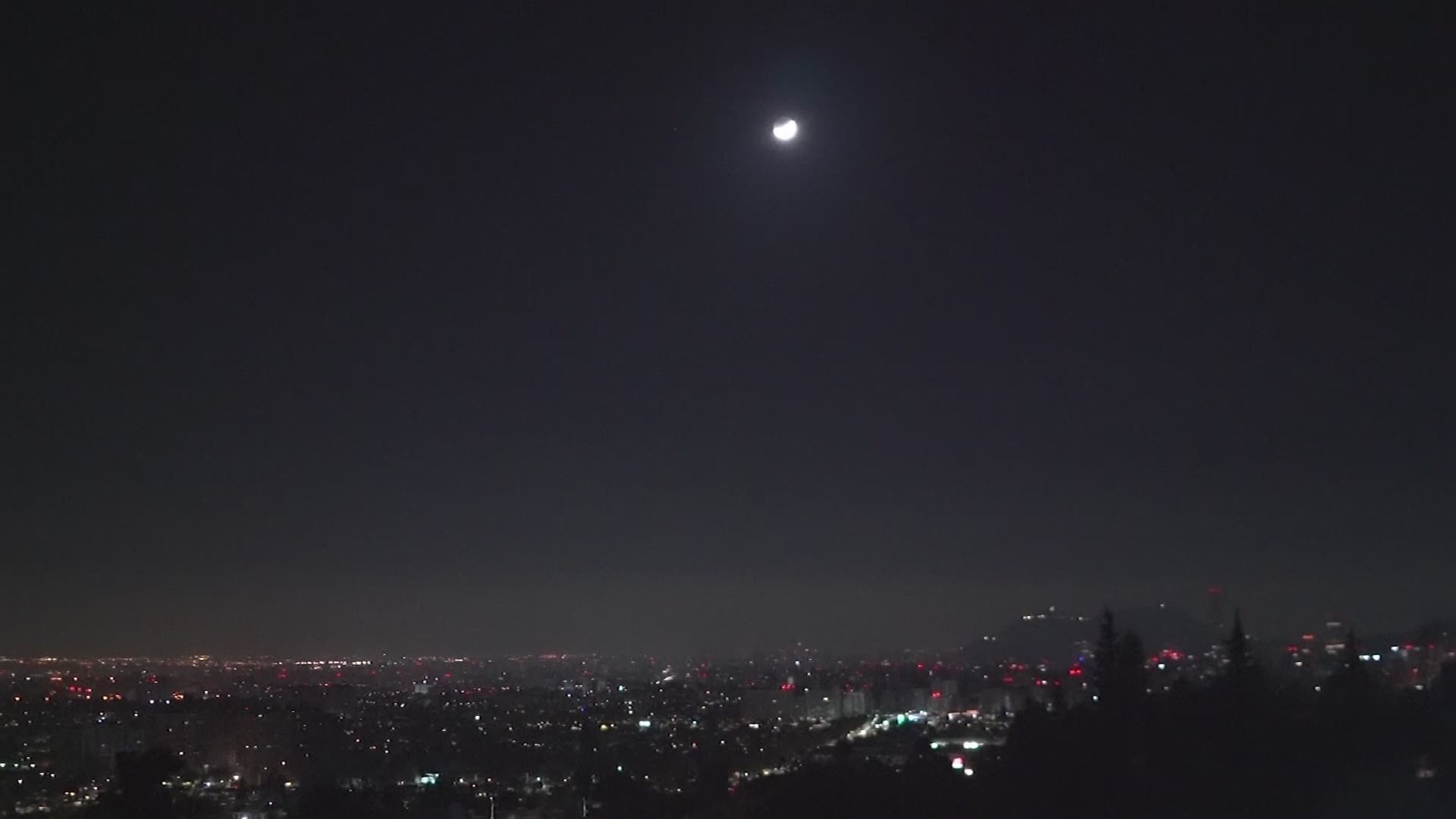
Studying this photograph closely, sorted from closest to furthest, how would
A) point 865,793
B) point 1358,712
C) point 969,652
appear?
point 865,793
point 1358,712
point 969,652

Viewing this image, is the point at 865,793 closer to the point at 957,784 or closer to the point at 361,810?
the point at 957,784

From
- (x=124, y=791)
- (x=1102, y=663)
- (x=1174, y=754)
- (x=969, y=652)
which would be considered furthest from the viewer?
(x=969, y=652)

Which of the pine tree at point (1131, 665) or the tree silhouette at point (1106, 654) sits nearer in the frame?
the pine tree at point (1131, 665)

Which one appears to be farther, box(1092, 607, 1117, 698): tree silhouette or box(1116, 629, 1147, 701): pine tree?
box(1092, 607, 1117, 698): tree silhouette

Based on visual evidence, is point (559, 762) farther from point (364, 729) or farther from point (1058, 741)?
point (1058, 741)

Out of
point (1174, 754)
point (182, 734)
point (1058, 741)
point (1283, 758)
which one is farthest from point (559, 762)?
point (1283, 758)

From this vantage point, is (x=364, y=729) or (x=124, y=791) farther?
(x=364, y=729)

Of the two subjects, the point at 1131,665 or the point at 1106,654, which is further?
the point at 1106,654

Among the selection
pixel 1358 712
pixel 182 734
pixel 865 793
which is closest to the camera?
pixel 865 793

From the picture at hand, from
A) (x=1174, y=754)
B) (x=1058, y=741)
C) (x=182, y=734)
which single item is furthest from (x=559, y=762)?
(x=1174, y=754)
